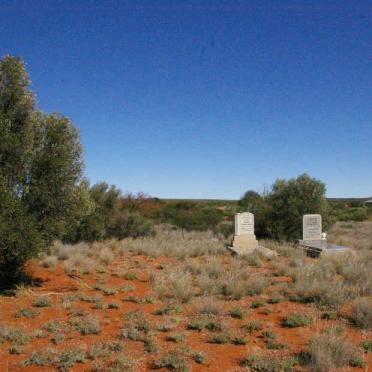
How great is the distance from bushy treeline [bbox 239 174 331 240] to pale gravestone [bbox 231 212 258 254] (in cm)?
362

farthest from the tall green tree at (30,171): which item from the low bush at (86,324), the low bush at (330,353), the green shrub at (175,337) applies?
the low bush at (330,353)

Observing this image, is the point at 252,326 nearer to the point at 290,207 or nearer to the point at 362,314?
the point at 362,314

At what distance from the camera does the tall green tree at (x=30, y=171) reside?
1022 centimetres

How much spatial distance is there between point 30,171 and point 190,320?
5839mm

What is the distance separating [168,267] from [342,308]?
7.38 metres

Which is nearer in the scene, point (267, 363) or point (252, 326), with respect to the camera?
point (267, 363)

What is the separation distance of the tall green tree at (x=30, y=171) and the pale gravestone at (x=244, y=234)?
10473mm

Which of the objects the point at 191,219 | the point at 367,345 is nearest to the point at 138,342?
the point at 367,345

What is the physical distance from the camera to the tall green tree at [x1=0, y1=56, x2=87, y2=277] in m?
10.2

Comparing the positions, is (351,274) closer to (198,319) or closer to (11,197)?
(198,319)

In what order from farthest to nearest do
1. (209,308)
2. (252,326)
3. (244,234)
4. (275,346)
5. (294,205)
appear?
(294,205) < (244,234) < (209,308) < (252,326) < (275,346)

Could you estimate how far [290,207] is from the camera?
23.2 meters

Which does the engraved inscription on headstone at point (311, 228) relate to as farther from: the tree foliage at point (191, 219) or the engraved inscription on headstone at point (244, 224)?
the tree foliage at point (191, 219)

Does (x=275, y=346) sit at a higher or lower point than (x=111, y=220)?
lower
